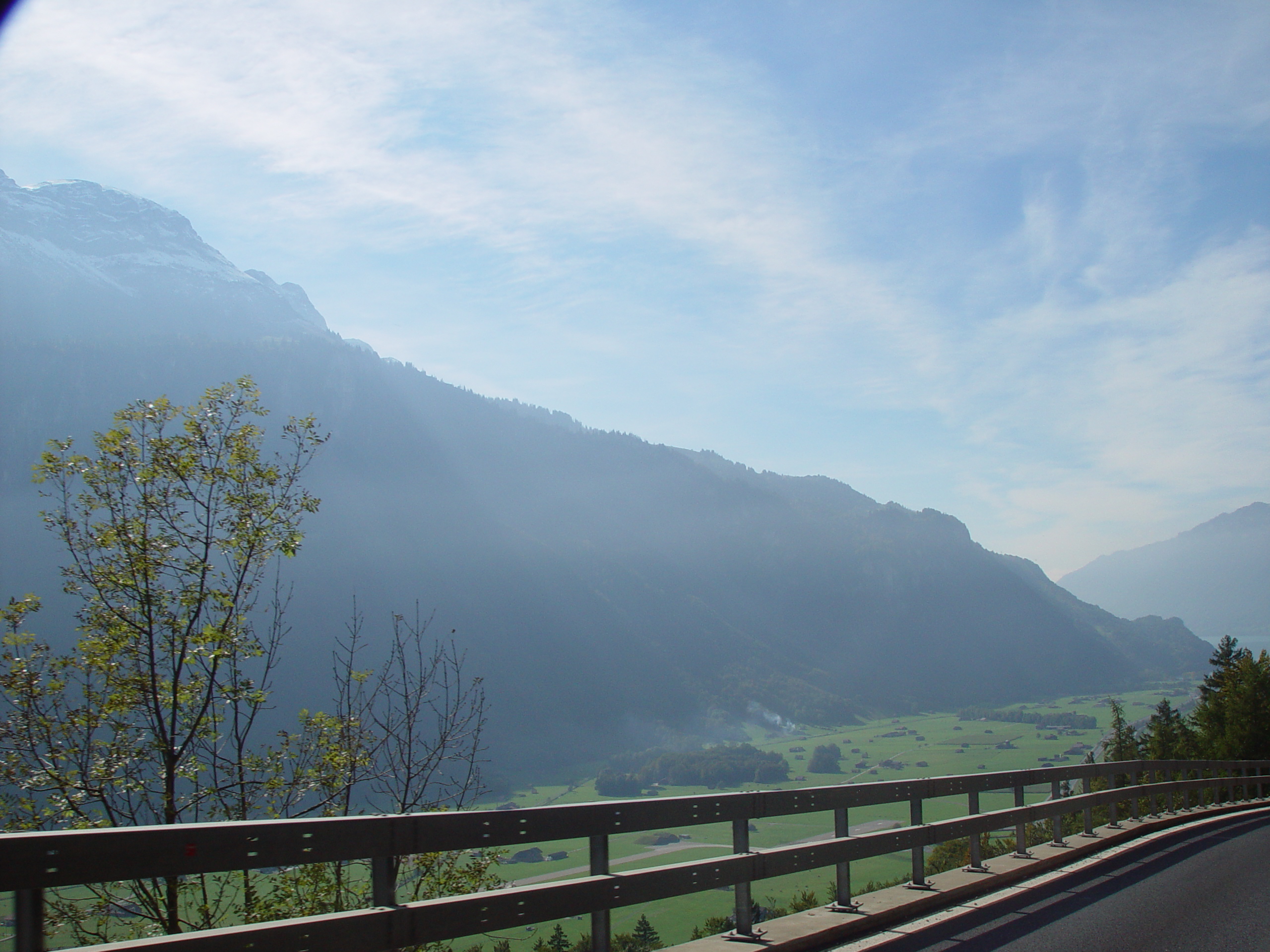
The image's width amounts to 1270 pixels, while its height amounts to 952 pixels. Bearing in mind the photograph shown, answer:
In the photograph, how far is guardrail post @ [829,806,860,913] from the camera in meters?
6.75

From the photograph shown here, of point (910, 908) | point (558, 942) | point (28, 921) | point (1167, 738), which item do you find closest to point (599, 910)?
point (558, 942)

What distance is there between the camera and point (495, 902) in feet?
13.6

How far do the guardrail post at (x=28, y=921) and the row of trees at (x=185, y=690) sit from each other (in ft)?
13.4

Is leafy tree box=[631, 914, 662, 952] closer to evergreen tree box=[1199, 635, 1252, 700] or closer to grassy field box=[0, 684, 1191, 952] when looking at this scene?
grassy field box=[0, 684, 1191, 952]

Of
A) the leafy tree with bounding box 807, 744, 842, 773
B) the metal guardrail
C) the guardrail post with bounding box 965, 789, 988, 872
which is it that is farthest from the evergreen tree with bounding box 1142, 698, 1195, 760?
the leafy tree with bounding box 807, 744, 842, 773

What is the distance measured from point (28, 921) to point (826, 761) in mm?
155252

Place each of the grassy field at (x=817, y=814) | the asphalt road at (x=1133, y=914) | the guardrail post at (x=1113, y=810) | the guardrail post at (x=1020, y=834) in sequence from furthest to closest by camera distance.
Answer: the grassy field at (x=817, y=814), the guardrail post at (x=1113, y=810), the guardrail post at (x=1020, y=834), the asphalt road at (x=1133, y=914)

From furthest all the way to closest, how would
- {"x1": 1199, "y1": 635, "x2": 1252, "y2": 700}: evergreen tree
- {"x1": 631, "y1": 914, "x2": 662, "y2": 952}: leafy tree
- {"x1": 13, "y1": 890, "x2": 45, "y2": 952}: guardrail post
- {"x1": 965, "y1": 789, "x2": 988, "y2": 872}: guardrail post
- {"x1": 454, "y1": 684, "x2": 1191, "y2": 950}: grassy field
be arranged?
{"x1": 1199, "y1": 635, "x2": 1252, "y2": 700}: evergreen tree → {"x1": 454, "y1": 684, "x2": 1191, "y2": 950}: grassy field → {"x1": 965, "y1": 789, "x2": 988, "y2": 872}: guardrail post → {"x1": 631, "y1": 914, "x2": 662, "y2": 952}: leafy tree → {"x1": 13, "y1": 890, "x2": 45, "y2": 952}: guardrail post

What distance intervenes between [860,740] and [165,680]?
7619 inches

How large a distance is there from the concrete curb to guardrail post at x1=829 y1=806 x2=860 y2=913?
8cm

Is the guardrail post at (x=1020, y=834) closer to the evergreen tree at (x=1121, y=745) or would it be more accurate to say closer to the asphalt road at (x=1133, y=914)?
the asphalt road at (x=1133, y=914)

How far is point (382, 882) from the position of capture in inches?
147

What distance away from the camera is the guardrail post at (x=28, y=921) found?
2729mm

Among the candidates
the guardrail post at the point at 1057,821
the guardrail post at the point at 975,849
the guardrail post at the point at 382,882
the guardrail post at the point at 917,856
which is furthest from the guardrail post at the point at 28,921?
the guardrail post at the point at 1057,821
